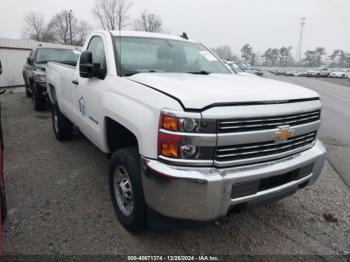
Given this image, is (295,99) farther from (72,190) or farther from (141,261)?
(72,190)

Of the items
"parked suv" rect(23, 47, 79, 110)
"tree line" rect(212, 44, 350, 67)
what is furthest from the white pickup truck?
"tree line" rect(212, 44, 350, 67)

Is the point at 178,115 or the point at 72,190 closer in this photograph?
the point at 178,115

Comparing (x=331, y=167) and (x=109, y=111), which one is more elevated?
(x=109, y=111)

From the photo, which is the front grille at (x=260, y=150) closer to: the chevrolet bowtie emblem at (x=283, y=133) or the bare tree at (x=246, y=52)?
the chevrolet bowtie emblem at (x=283, y=133)

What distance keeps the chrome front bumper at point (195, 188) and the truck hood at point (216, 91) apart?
0.49 m

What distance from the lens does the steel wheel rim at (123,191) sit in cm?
287

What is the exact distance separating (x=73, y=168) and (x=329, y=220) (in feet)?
11.2

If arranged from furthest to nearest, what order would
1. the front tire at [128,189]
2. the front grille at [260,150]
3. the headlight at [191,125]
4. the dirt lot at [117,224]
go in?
the dirt lot at [117,224], the front tire at [128,189], the front grille at [260,150], the headlight at [191,125]

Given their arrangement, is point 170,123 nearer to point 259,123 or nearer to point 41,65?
point 259,123

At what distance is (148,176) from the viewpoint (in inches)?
91.0

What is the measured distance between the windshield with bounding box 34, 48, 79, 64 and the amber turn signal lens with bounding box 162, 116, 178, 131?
7593 millimetres

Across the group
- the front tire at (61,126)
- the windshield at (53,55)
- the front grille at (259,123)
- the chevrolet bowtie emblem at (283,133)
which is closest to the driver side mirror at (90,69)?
the front grille at (259,123)

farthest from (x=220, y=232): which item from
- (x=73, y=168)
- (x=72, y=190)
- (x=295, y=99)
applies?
(x=73, y=168)

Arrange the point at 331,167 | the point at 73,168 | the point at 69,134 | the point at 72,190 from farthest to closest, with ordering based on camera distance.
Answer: the point at 69,134 < the point at 331,167 < the point at 73,168 < the point at 72,190
